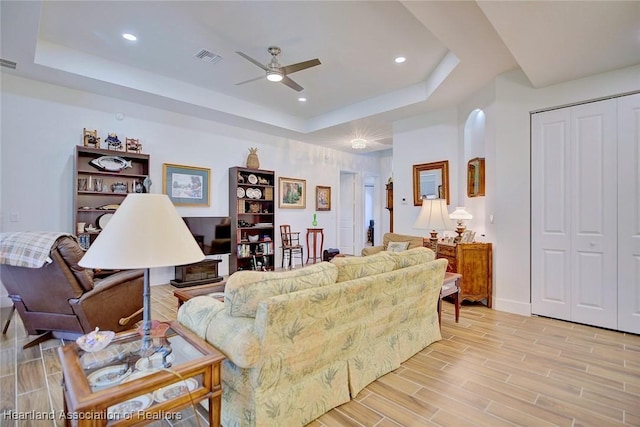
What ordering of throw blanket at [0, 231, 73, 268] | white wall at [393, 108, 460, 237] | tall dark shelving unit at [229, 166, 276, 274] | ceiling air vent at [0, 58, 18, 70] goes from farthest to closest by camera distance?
tall dark shelving unit at [229, 166, 276, 274] < white wall at [393, 108, 460, 237] < ceiling air vent at [0, 58, 18, 70] < throw blanket at [0, 231, 73, 268]

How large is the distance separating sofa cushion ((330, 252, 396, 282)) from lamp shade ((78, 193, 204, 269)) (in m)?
0.96

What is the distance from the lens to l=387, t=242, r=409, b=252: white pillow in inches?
181

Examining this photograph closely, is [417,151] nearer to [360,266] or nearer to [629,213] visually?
[629,213]

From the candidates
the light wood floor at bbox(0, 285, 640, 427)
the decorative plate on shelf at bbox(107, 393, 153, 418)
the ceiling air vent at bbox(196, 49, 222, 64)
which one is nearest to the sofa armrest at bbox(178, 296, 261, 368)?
the decorative plate on shelf at bbox(107, 393, 153, 418)

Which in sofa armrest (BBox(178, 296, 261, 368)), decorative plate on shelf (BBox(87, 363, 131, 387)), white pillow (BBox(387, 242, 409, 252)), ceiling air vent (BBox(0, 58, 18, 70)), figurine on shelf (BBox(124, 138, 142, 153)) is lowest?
Answer: decorative plate on shelf (BBox(87, 363, 131, 387))

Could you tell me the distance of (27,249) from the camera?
2359 mm

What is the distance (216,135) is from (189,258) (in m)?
4.85

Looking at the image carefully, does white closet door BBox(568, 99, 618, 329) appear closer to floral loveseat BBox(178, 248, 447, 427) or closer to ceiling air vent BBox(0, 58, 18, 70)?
floral loveseat BBox(178, 248, 447, 427)

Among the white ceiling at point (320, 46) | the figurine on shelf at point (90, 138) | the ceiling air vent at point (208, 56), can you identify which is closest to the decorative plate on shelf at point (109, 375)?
the white ceiling at point (320, 46)

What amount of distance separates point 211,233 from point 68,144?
2330mm

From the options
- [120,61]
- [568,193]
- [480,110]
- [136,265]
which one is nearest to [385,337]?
[136,265]

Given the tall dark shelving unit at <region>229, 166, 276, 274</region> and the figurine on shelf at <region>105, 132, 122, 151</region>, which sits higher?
the figurine on shelf at <region>105, 132, 122, 151</region>

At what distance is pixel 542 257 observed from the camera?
3.67 m

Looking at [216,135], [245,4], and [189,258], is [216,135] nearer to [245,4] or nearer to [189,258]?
[245,4]
